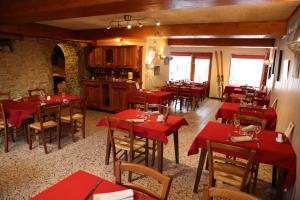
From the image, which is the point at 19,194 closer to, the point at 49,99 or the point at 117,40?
the point at 49,99

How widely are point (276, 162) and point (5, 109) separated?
14.1ft

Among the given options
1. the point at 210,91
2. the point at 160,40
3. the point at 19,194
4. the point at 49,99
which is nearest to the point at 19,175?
the point at 19,194

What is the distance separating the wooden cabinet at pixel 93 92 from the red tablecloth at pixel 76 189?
5.55 m

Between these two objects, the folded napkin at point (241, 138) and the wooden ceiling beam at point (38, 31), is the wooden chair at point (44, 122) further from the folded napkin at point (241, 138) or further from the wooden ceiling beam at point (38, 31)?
the folded napkin at point (241, 138)

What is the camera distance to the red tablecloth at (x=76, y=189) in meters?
1.42

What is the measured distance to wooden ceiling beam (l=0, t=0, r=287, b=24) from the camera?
2518 mm

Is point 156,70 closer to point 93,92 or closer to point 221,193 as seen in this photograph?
point 93,92

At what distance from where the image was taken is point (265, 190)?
2934 millimetres

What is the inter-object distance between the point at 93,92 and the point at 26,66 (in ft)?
6.80

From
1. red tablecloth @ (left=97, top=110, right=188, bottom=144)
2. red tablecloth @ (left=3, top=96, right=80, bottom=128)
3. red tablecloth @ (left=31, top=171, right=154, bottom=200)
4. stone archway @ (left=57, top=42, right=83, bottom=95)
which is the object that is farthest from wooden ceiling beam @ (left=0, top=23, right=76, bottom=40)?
red tablecloth @ (left=31, top=171, right=154, bottom=200)

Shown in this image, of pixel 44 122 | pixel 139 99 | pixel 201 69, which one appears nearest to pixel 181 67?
pixel 201 69

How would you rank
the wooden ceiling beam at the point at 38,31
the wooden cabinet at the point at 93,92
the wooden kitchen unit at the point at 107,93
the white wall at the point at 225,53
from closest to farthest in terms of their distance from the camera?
the wooden ceiling beam at the point at 38,31, the wooden kitchen unit at the point at 107,93, the wooden cabinet at the point at 93,92, the white wall at the point at 225,53

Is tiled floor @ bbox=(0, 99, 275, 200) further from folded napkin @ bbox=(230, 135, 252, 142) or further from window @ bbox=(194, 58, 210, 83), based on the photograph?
window @ bbox=(194, 58, 210, 83)

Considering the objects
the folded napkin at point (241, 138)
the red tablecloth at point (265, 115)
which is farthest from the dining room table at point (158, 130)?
the red tablecloth at point (265, 115)
